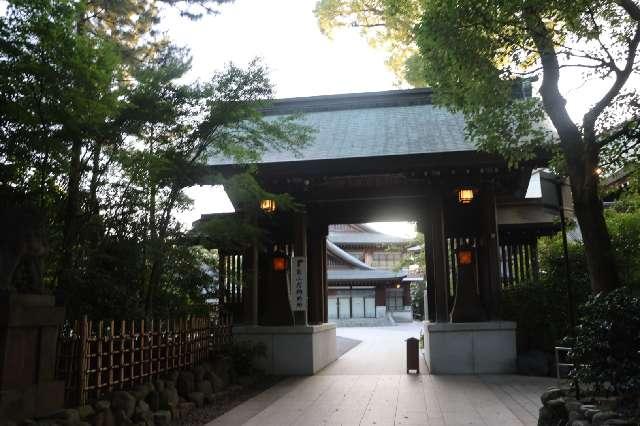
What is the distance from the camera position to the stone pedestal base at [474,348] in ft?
33.6

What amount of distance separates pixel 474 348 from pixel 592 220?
198 inches

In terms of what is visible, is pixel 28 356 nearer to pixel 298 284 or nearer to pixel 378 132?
pixel 298 284

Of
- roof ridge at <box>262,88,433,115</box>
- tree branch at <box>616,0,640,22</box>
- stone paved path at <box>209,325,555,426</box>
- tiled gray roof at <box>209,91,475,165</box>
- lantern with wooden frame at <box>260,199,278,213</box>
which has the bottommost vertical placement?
stone paved path at <box>209,325,555,426</box>

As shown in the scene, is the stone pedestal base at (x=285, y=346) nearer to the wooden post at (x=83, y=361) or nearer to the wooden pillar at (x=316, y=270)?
the wooden pillar at (x=316, y=270)

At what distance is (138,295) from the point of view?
23.3 feet

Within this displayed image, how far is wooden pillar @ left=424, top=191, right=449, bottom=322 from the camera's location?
10695mm

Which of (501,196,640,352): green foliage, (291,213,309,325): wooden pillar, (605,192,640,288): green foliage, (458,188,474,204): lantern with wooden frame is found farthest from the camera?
(291,213,309,325): wooden pillar

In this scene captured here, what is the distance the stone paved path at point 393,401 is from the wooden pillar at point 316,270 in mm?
2186

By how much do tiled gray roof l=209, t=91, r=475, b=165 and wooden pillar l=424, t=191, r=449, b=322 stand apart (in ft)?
3.93

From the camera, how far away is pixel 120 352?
20.0 feet

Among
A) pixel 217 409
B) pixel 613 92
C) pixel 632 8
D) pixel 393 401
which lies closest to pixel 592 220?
pixel 613 92

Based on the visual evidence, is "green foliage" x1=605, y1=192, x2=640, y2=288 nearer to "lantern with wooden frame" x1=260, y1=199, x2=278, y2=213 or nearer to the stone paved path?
the stone paved path

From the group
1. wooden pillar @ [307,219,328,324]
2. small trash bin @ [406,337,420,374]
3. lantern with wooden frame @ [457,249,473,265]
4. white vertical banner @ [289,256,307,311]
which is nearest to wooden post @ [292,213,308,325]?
white vertical banner @ [289,256,307,311]

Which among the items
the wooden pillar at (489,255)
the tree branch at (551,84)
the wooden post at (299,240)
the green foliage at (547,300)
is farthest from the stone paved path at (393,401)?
the tree branch at (551,84)
